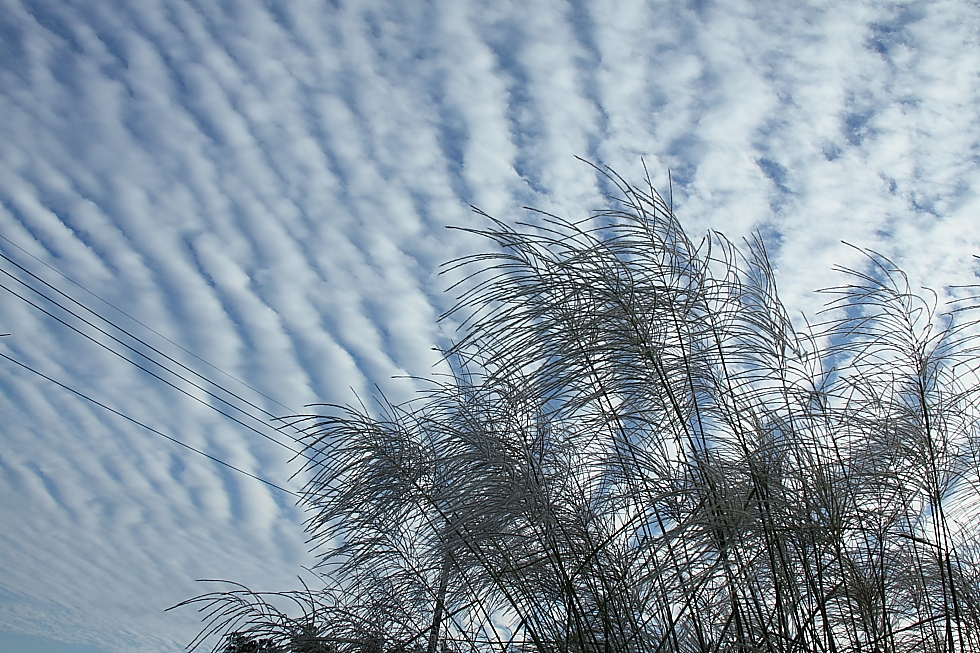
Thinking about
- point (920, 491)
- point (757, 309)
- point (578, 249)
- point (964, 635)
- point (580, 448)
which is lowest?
point (964, 635)

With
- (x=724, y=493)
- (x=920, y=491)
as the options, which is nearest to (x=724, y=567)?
(x=724, y=493)

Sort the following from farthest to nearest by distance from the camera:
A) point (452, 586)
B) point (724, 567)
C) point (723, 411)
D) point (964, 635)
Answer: point (452, 586)
point (964, 635)
point (723, 411)
point (724, 567)

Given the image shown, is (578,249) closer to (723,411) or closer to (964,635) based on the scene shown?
(723,411)

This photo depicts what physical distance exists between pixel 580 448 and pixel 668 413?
24.7 inches

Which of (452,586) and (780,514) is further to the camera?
(452,586)

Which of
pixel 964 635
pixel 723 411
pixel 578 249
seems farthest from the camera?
pixel 964 635

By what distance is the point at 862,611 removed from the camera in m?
2.12

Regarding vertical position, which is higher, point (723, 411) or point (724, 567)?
point (723, 411)

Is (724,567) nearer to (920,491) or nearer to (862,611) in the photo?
(862,611)

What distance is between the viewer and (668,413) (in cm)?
195

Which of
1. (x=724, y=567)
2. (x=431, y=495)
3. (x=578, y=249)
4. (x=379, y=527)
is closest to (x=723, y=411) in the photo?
(x=724, y=567)

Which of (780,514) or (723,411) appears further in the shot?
(723,411)

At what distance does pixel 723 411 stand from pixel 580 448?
2.31ft

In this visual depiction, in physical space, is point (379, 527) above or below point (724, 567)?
above
